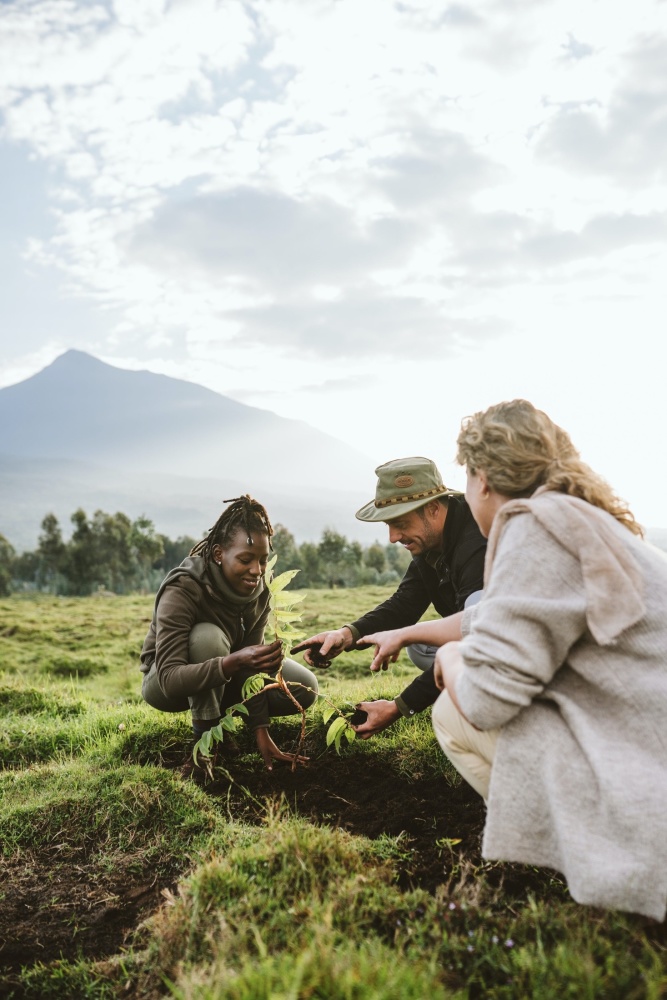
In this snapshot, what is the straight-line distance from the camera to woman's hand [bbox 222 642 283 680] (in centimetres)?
457

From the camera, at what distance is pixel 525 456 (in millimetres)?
3053

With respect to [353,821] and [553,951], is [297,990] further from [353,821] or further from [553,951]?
[353,821]

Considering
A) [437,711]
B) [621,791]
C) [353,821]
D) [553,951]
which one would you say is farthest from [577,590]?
[353,821]

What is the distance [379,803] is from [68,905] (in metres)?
1.81

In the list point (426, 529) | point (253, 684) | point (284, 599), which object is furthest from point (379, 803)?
point (426, 529)

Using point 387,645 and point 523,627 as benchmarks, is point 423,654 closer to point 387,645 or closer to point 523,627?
point 387,645

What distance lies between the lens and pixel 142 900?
3682mm

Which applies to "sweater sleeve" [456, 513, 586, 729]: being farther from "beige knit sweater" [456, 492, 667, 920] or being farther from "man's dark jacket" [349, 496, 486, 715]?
"man's dark jacket" [349, 496, 486, 715]

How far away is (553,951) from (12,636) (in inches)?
616

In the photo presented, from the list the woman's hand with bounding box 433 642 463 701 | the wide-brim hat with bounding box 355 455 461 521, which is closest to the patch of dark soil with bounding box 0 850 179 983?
the woman's hand with bounding box 433 642 463 701

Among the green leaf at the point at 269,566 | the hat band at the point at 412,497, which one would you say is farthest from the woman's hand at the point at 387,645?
the hat band at the point at 412,497

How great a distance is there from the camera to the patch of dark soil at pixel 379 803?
355 cm

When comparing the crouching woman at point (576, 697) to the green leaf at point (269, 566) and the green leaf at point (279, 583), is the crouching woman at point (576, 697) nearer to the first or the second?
the green leaf at point (279, 583)

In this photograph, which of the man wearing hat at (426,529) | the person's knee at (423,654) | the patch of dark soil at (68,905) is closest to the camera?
the patch of dark soil at (68,905)
